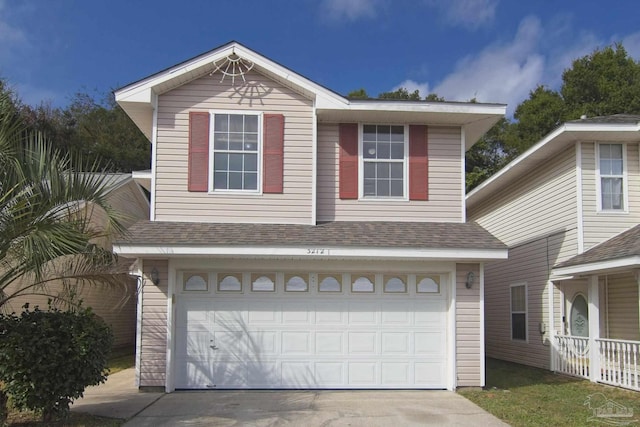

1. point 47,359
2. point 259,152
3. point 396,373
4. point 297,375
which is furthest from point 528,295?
point 47,359

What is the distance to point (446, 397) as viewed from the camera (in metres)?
10.1

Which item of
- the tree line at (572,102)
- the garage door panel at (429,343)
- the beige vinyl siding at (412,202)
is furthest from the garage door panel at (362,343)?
the tree line at (572,102)

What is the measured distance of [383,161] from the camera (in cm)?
1191

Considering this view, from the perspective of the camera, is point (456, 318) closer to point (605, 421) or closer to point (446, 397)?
point (446, 397)

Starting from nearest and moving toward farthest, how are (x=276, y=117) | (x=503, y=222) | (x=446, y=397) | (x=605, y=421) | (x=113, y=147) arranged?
(x=605, y=421)
(x=446, y=397)
(x=276, y=117)
(x=503, y=222)
(x=113, y=147)

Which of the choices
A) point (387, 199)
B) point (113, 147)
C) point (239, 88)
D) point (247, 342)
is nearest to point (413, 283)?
point (387, 199)

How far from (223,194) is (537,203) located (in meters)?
8.23

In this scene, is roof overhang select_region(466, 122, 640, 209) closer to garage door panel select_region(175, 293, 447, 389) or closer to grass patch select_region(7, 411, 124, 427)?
garage door panel select_region(175, 293, 447, 389)

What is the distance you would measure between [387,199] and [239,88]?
369cm

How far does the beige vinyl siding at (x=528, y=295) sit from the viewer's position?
13703 millimetres

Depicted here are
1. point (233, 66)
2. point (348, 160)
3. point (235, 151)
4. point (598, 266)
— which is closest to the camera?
point (598, 266)

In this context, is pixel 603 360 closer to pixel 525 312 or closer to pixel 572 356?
pixel 572 356

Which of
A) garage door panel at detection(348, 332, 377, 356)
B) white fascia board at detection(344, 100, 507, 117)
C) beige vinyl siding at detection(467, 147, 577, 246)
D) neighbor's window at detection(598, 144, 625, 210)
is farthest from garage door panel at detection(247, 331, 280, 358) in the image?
neighbor's window at detection(598, 144, 625, 210)

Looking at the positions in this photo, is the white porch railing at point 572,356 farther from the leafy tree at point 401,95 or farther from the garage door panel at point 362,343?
the leafy tree at point 401,95
